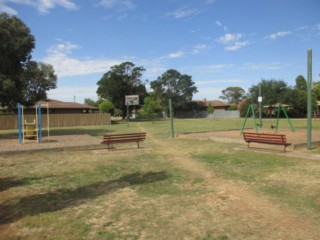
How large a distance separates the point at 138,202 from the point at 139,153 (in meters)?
6.27

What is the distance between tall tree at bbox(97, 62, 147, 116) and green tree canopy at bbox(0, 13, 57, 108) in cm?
3266

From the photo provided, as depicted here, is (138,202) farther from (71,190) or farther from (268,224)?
(268,224)

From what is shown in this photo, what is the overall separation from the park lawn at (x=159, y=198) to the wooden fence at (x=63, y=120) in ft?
87.6

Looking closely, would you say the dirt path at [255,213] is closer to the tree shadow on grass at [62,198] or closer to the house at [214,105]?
the tree shadow on grass at [62,198]

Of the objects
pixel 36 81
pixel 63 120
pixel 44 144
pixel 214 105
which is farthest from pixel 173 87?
pixel 44 144

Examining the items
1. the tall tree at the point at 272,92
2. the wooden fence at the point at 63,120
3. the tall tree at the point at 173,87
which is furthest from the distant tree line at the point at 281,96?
the wooden fence at the point at 63,120

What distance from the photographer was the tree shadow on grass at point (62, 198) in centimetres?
510

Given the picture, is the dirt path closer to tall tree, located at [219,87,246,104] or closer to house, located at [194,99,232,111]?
house, located at [194,99,232,111]

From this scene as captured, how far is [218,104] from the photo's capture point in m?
85.1

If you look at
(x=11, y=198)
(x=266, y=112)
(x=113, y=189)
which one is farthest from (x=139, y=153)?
(x=266, y=112)

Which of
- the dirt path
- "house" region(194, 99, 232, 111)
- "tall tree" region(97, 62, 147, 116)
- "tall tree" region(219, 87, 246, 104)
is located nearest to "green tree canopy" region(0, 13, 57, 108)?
the dirt path

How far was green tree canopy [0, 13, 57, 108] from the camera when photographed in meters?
17.5

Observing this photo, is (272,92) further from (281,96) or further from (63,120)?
(63,120)

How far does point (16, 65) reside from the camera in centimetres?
1920
